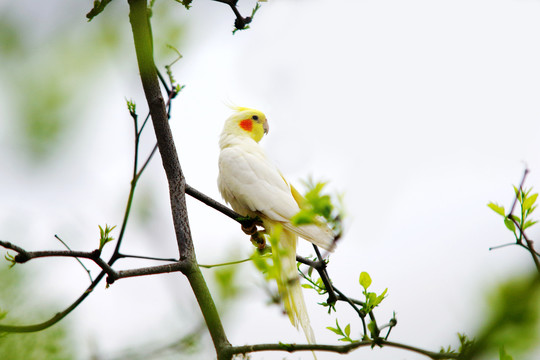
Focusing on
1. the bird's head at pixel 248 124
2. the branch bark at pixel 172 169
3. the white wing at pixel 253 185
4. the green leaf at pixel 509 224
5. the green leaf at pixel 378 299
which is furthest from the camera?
the bird's head at pixel 248 124

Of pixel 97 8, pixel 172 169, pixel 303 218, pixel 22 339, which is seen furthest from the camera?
pixel 172 169

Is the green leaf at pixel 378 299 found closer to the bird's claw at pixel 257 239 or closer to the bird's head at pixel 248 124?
the bird's claw at pixel 257 239

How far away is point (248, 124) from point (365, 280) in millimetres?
2655

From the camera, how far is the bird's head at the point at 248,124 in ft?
14.7

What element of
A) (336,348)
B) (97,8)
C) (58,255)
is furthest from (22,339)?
(97,8)

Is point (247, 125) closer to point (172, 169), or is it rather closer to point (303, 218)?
point (172, 169)

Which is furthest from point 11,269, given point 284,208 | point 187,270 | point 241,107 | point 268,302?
point 241,107

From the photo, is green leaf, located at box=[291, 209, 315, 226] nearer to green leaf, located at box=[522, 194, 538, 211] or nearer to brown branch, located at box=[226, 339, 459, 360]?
brown branch, located at box=[226, 339, 459, 360]

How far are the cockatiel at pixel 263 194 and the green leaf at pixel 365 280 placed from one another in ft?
1.58

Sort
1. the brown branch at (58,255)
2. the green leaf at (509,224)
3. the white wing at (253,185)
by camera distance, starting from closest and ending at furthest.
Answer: the brown branch at (58,255) → the green leaf at (509,224) → the white wing at (253,185)

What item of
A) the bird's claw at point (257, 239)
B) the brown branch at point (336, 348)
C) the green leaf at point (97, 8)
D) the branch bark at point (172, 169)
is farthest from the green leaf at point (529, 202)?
the bird's claw at point (257, 239)

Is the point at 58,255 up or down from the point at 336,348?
up

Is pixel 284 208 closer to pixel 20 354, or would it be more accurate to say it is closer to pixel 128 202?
pixel 128 202

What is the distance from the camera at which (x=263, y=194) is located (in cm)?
346
